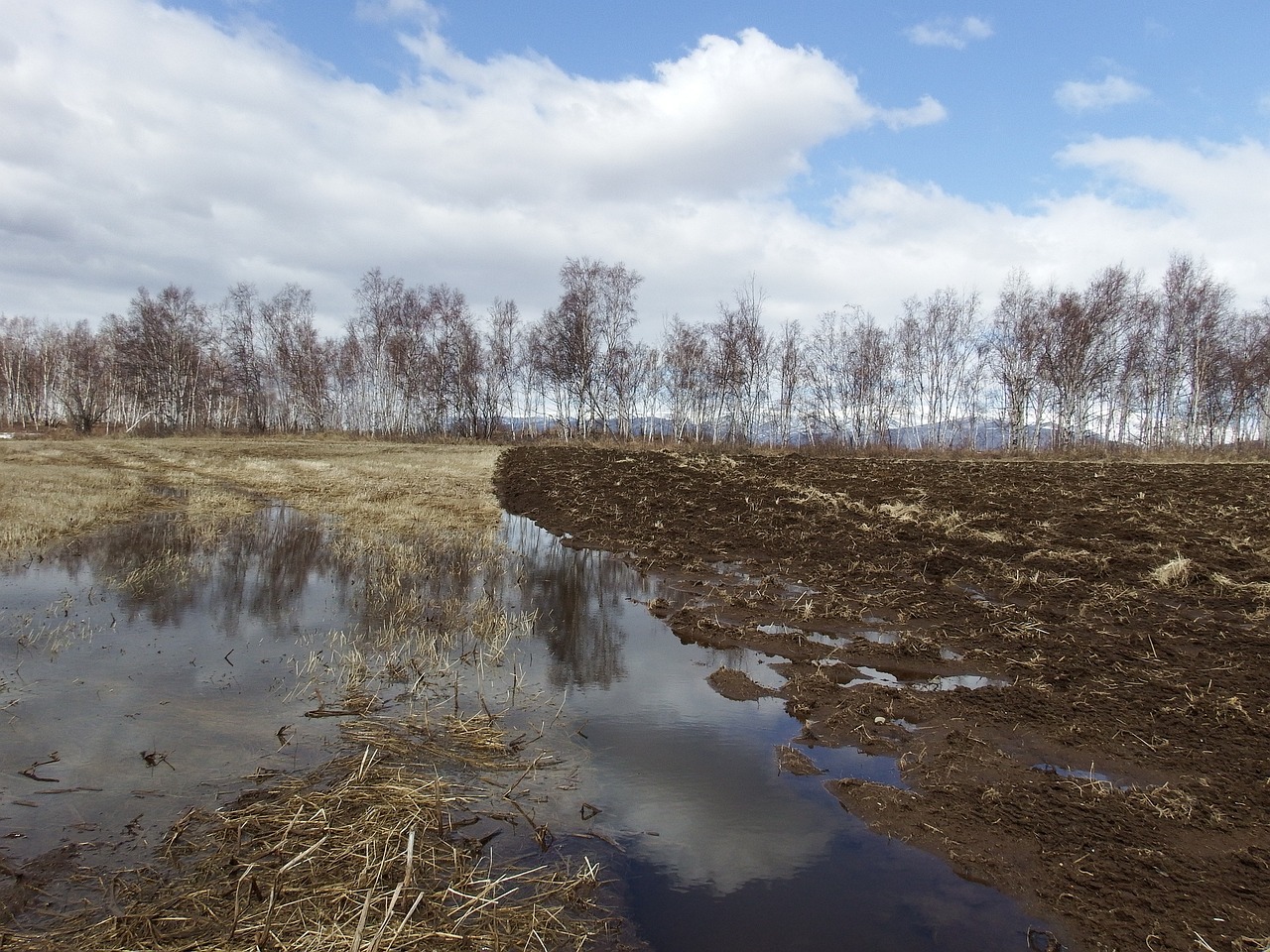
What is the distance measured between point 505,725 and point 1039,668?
18.4 ft

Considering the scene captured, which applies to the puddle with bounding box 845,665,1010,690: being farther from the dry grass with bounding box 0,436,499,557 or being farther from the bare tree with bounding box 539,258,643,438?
the bare tree with bounding box 539,258,643,438

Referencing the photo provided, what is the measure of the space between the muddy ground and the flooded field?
16.1 inches

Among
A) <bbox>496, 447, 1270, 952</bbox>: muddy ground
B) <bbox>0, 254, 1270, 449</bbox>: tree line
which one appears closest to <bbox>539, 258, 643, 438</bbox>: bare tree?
<bbox>0, 254, 1270, 449</bbox>: tree line

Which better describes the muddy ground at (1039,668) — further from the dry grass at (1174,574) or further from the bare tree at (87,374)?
the bare tree at (87,374)

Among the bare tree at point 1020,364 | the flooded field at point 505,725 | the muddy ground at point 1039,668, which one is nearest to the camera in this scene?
the flooded field at point 505,725

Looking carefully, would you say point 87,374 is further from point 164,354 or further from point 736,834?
point 736,834

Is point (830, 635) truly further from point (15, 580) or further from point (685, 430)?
point (685, 430)

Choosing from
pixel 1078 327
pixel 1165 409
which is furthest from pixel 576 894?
pixel 1165 409

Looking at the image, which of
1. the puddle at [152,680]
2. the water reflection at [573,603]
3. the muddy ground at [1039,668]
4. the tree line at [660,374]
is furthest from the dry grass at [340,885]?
the tree line at [660,374]

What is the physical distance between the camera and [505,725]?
623 centimetres

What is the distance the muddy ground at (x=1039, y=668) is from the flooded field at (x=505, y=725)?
41 centimetres

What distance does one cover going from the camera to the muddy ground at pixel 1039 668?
13.5 feet

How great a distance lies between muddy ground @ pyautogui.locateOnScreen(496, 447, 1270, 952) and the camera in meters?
4.11

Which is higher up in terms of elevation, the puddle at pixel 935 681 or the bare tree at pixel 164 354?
the bare tree at pixel 164 354
